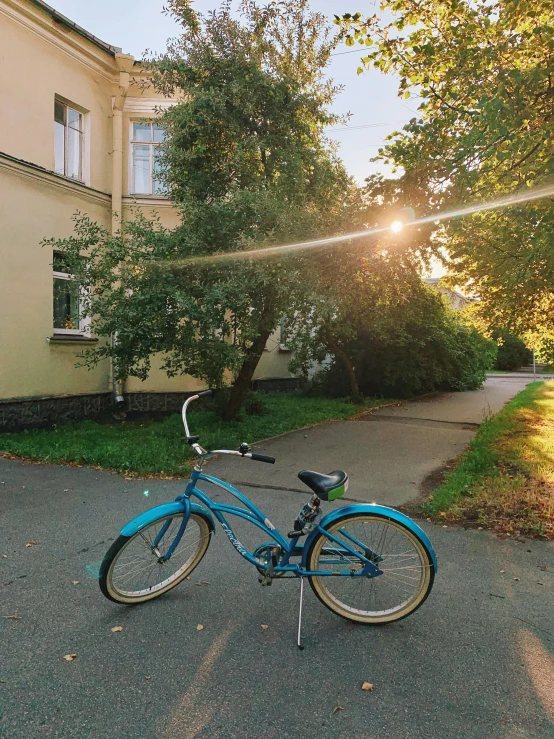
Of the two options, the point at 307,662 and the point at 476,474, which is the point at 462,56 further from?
the point at 307,662

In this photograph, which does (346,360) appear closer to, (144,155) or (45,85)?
(144,155)

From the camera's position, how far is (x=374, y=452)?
27.5ft

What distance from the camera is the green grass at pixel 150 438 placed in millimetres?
7277

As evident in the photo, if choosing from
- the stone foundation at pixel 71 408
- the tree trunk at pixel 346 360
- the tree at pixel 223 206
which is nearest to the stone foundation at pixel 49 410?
the stone foundation at pixel 71 408

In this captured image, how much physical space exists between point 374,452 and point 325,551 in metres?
5.23

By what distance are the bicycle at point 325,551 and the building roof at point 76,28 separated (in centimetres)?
1029

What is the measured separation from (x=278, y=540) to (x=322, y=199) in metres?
7.57

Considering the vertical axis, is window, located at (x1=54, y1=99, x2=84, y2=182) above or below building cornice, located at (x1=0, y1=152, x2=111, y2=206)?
A: above

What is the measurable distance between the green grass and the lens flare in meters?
2.87

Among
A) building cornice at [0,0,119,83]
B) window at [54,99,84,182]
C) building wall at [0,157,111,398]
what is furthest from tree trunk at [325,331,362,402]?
building cornice at [0,0,119,83]

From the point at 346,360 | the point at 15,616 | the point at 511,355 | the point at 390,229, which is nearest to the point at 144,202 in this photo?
the point at 390,229

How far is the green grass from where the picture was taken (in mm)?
7277

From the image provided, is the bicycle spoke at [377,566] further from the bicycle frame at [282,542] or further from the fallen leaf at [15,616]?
the fallen leaf at [15,616]

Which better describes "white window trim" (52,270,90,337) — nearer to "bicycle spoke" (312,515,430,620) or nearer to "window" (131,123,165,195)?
"window" (131,123,165,195)
